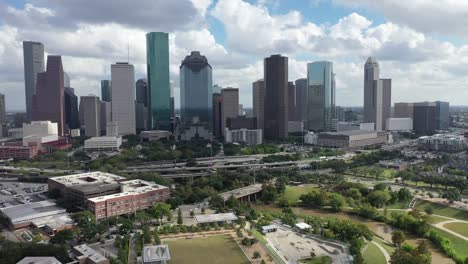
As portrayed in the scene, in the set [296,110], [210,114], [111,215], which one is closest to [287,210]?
[111,215]

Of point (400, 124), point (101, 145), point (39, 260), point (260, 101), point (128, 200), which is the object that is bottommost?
point (39, 260)

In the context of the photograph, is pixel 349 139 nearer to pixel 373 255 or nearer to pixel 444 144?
pixel 444 144

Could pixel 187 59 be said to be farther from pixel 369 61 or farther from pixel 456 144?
pixel 456 144

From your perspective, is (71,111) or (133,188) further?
(71,111)

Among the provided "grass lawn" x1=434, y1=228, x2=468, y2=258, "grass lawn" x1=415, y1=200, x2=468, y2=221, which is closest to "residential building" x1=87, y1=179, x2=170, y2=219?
"grass lawn" x1=434, y1=228, x2=468, y2=258

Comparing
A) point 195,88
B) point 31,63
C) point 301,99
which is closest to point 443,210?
point 195,88

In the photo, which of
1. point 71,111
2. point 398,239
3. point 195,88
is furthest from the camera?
point 71,111

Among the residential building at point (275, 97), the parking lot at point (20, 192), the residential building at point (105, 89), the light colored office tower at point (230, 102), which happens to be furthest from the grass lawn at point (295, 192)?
the residential building at point (105, 89)
